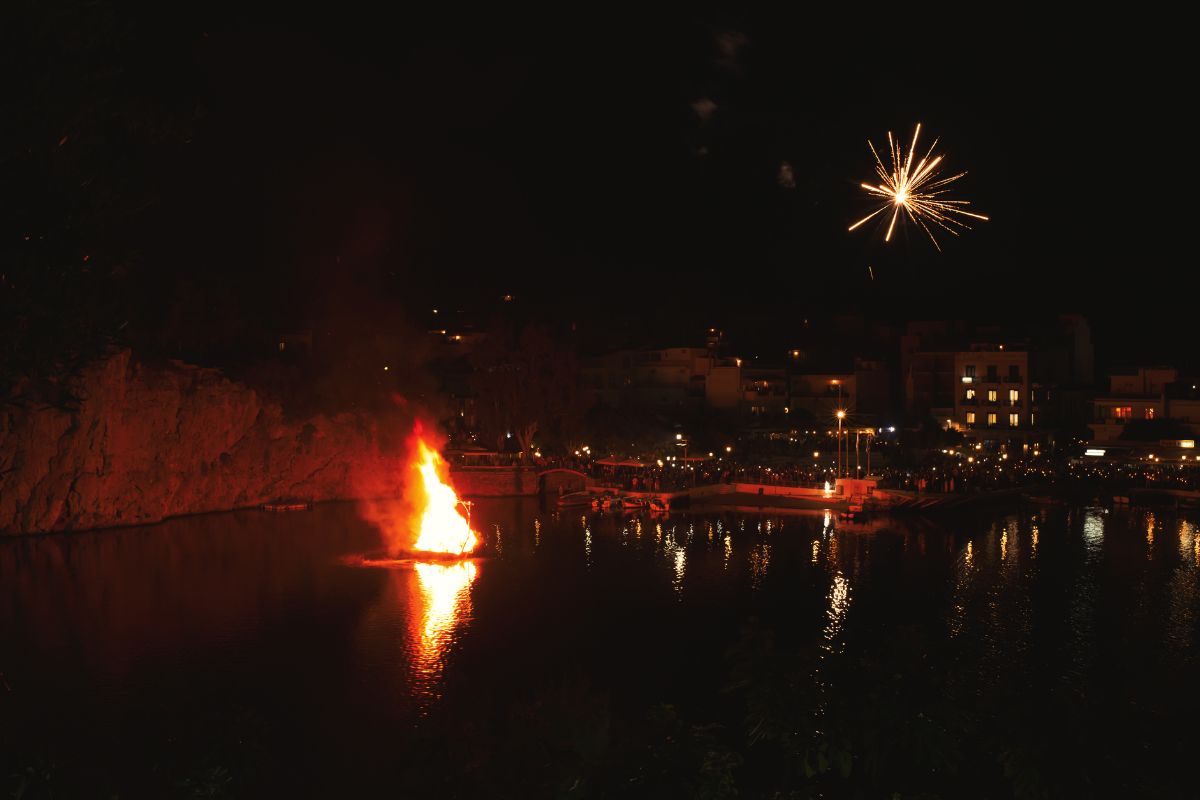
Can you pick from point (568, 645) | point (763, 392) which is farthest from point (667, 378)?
point (568, 645)

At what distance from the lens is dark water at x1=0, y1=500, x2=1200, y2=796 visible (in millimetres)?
5242

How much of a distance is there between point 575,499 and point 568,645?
18578 mm

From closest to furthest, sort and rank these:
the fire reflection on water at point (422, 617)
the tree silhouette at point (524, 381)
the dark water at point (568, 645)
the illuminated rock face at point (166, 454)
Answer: the dark water at point (568, 645), the fire reflection on water at point (422, 617), the illuminated rock face at point (166, 454), the tree silhouette at point (524, 381)

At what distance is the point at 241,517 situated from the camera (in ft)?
108

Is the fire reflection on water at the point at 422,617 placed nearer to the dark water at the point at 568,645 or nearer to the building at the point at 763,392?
the dark water at the point at 568,645

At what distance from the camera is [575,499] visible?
3544 cm

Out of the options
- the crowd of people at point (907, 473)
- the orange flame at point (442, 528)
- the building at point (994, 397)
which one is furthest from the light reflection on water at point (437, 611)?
the building at point (994, 397)

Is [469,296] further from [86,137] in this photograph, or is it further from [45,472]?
[86,137]

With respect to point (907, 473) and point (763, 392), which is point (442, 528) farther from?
point (763, 392)

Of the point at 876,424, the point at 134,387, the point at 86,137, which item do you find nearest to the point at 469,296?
the point at 876,424

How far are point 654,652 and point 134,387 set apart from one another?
69.9 feet

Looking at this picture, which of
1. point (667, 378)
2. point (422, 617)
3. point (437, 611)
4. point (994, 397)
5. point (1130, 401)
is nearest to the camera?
point (422, 617)

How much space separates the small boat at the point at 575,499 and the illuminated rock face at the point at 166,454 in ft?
24.3

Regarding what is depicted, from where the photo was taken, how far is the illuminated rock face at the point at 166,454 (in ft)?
91.4
